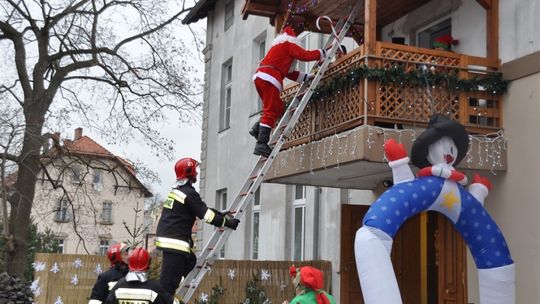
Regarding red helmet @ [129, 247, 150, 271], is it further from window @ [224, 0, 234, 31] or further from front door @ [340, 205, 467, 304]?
window @ [224, 0, 234, 31]

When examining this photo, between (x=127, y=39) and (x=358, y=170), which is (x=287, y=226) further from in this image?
(x=127, y=39)

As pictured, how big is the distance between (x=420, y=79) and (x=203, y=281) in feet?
20.4

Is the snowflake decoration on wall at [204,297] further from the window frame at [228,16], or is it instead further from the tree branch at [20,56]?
the tree branch at [20,56]

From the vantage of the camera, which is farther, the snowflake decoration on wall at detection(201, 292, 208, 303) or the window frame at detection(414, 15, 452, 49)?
the snowflake decoration on wall at detection(201, 292, 208, 303)

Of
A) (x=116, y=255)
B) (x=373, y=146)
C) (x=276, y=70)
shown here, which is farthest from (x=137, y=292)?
(x=276, y=70)

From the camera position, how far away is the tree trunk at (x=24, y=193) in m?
18.3

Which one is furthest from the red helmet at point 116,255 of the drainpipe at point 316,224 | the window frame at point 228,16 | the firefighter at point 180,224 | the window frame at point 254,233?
the window frame at point 228,16

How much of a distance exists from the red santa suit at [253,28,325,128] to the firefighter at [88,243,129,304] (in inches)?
99.7

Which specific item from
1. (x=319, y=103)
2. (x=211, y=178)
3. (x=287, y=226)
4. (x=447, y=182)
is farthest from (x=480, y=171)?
(x=211, y=178)

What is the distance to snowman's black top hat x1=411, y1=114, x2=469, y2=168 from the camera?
22.6 ft

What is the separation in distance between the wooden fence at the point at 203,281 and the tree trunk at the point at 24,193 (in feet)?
22.6

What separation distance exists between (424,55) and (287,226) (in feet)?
23.7

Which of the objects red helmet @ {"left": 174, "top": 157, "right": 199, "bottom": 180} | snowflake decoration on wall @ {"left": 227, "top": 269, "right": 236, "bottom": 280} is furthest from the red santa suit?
snowflake decoration on wall @ {"left": 227, "top": 269, "right": 236, "bottom": 280}

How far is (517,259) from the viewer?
317 inches
